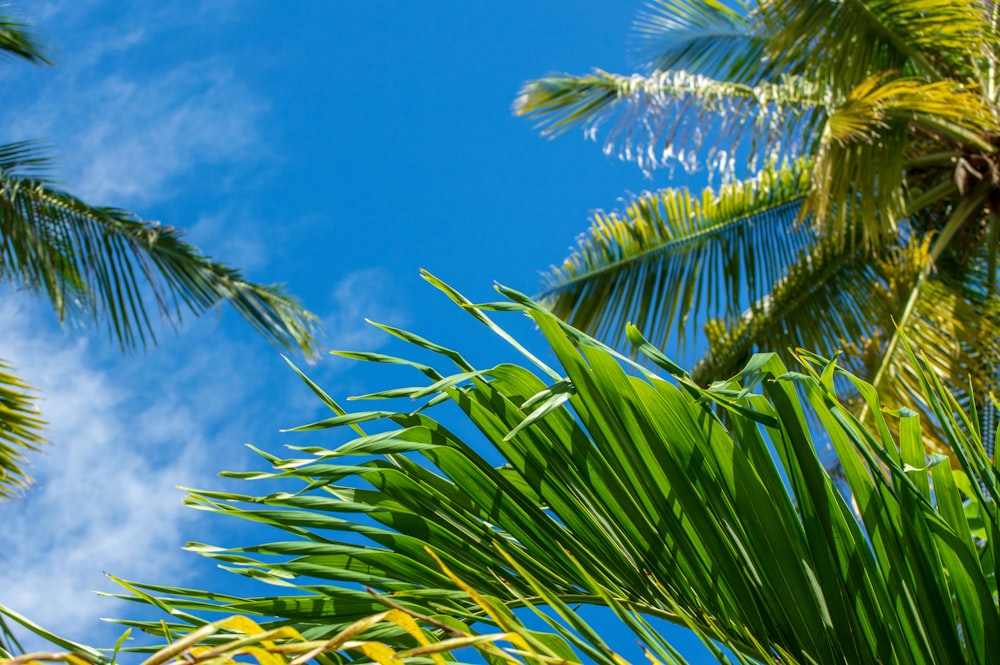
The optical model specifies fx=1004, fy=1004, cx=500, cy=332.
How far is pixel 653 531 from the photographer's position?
1003mm

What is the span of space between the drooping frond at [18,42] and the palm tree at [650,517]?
5.59 m

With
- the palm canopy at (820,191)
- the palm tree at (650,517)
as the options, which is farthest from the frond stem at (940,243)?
the palm tree at (650,517)

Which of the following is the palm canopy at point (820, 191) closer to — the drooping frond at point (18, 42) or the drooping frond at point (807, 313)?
the drooping frond at point (807, 313)

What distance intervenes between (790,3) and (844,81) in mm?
516

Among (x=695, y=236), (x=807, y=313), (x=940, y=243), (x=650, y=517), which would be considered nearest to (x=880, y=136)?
(x=940, y=243)

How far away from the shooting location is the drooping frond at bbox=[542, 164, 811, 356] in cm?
637

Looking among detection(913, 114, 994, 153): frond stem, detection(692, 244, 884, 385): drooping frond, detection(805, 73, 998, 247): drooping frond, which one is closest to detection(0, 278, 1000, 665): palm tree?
detection(805, 73, 998, 247): drooping frond

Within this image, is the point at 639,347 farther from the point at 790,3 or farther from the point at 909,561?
the point at 790,3

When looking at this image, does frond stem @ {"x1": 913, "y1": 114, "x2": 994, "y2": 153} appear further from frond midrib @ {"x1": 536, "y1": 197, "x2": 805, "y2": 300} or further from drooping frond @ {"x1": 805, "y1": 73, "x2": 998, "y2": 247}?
frond midrib @ {"x1": 536, "y1": 197, "x2": 805, "y2": 300}

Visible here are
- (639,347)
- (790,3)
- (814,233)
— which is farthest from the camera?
(814,233)

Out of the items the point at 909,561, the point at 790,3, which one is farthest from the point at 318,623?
the point at 790,3

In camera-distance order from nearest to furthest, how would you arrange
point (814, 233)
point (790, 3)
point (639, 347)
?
point (639, 347), point (790, 3), point (814, 233)

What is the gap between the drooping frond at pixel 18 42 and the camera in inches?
222

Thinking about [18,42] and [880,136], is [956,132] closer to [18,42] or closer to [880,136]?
[880,136]
